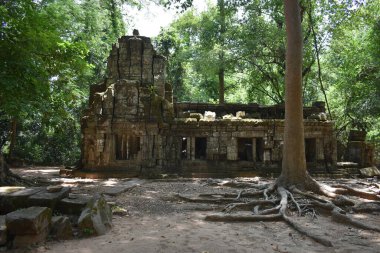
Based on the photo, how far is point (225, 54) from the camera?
2052cm

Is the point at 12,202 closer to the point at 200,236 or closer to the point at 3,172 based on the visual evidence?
the point at 200,236

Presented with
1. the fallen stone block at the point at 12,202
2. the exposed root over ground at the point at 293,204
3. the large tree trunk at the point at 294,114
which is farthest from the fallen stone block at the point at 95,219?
the large tree trunk at the point at 294,114

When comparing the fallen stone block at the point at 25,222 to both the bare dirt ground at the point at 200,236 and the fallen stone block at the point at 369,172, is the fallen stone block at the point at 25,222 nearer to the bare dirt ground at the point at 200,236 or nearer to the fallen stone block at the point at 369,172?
the bare dirt ground at the point at 200,236

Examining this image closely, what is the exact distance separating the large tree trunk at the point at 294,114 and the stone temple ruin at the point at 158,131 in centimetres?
482

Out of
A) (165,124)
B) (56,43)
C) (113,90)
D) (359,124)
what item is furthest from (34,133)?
(359,124)

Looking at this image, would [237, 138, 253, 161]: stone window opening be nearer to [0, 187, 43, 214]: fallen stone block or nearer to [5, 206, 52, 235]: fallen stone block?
[0, 187, 43, 214]: fallen stone block

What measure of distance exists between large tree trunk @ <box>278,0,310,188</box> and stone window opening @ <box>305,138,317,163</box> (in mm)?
6083

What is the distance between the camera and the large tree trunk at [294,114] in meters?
8.80

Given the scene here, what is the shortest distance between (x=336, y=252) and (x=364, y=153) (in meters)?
12.6

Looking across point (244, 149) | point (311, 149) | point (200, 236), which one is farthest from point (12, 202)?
point (311, 149)

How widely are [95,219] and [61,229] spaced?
513 mm

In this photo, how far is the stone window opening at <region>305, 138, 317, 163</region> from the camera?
47.6ft

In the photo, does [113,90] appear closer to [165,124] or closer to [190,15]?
[165,124]

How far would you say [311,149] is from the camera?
1483 cm
